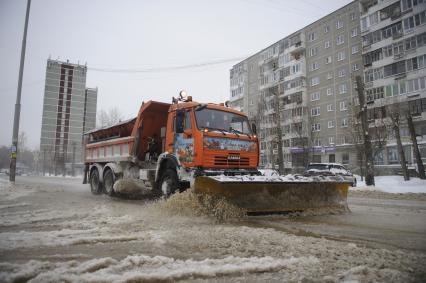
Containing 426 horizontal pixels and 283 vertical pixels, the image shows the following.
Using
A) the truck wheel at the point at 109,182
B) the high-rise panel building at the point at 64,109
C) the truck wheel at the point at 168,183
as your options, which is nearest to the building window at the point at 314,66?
the truck wheel at the point at 109,182

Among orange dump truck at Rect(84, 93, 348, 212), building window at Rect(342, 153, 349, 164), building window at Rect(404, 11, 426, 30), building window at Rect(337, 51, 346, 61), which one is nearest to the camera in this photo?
orange dump truck at Rect(84, 93, 348, 212)

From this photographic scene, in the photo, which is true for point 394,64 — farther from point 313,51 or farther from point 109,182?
point 109,182

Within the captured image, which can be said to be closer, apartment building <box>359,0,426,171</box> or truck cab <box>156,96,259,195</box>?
truck cab <box>156,96,259,195</box>

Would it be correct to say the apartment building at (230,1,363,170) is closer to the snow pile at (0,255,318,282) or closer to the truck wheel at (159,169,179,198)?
the truck wheel at (159,169,179,198)

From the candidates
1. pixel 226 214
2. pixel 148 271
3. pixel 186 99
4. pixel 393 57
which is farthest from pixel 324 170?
pixel 393 57

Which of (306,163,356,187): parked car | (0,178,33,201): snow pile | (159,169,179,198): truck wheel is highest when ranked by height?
(306,163,356,187): parked car

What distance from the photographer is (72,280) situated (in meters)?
2.71

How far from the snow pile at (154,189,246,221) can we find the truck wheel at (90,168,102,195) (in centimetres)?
652

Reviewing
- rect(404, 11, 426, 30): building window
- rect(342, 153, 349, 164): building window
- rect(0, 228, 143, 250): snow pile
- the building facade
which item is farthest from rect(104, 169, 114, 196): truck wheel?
rect(342, 153, 349, 164): building window

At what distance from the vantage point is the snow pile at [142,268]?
109 inches

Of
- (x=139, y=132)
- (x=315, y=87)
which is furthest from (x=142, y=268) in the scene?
(x=315, y=87)

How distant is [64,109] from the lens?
3588 inches

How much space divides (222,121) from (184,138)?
3.95ft

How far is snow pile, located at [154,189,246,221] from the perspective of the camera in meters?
6.18
